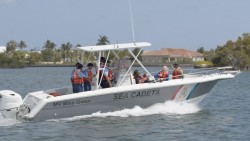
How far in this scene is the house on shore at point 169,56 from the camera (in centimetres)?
16312

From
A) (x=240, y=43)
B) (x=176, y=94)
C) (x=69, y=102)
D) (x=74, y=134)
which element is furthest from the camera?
(x=240, y=43)

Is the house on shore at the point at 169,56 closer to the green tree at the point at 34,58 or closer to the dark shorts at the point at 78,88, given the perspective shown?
the green tree at the point at 34,58

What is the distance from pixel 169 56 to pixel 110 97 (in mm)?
152564

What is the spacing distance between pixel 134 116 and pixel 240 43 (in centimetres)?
10687

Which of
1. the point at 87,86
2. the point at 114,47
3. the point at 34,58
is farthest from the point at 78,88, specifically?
the point at 34,58

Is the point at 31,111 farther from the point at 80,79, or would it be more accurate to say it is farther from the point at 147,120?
the point at 147,120

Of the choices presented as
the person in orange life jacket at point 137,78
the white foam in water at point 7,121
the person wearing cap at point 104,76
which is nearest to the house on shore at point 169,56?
the person in orange life jacket at point 137,78

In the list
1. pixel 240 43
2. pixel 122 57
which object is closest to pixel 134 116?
pixel 122 57

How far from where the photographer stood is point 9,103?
50.0 feet

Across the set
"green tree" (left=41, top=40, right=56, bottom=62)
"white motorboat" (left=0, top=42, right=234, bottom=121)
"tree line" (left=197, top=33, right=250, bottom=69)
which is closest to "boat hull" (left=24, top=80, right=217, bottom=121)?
"white motorboat" (left=0, top=42, right=234, bottom=121)

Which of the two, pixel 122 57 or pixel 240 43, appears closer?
pixel 122 57

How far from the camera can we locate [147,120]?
614 inches

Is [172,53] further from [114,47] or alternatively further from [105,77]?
[105,77]

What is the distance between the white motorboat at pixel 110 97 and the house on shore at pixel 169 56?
142 m
